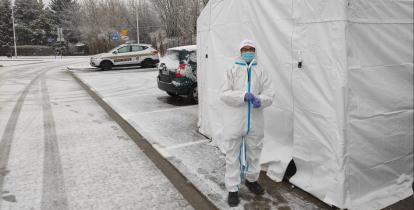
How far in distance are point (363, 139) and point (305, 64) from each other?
0.99m

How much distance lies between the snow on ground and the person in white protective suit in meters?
0.43

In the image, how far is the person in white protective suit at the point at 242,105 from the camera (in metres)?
3.51

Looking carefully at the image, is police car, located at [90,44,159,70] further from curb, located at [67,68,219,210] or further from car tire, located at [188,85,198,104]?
curb, located at [67,68,219,210]

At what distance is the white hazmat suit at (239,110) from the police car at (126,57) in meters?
18.3

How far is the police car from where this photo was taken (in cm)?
2083

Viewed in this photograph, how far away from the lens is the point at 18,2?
64438 mm

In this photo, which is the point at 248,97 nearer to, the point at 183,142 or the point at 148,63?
the point at 183,142

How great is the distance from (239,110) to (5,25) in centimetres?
6771

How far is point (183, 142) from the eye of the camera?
6.03 m

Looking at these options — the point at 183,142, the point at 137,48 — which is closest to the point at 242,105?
the point at 183,142

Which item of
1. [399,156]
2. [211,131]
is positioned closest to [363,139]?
[399,156]

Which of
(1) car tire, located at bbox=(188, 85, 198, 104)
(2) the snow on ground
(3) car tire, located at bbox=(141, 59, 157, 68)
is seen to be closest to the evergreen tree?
(3) car tire, located at bbox=(141, 59, 157, 68)

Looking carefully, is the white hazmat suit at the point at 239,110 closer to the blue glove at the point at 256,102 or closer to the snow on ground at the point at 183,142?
the blue glove at the point at 256,102

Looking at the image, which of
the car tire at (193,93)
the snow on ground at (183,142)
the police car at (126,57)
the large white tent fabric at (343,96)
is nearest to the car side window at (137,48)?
the police car at (126,57)
